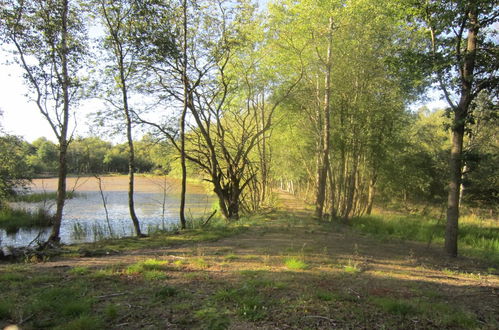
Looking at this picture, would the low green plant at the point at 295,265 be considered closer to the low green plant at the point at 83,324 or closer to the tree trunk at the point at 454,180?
the low green plant at the point at 83,324

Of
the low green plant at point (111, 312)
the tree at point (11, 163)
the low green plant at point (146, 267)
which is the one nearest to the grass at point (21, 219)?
the tree at point (11, 163)

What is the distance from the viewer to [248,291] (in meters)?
4.13

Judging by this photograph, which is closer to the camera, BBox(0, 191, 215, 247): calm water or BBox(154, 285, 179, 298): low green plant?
BBox(154, 285, 179, 298): low green plant

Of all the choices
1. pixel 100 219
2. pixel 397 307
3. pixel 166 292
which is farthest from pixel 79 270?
pixel 100 219

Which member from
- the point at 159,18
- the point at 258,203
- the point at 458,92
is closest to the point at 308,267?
the point at 458,92

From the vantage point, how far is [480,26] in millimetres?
6605

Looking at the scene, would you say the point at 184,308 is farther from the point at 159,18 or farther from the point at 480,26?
the point at 159,18

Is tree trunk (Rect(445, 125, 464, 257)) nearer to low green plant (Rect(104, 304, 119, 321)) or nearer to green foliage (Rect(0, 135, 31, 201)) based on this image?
low green plant (Rect(104, 304, 119, 321))

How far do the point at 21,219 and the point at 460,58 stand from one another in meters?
20.3

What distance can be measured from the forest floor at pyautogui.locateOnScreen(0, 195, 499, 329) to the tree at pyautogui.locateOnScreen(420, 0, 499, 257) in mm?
3144

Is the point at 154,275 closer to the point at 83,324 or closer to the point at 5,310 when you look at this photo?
the point at 83,324

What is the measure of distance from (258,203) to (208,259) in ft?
41.1

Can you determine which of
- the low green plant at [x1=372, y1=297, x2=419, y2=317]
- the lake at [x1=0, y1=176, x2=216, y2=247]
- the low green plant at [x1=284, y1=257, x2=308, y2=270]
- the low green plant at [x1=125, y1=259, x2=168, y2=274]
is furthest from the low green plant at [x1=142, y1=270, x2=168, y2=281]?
the lake at [x1=0, y1=176, x2=216, y2=247]

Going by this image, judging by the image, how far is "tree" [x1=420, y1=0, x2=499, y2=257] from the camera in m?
6.54
